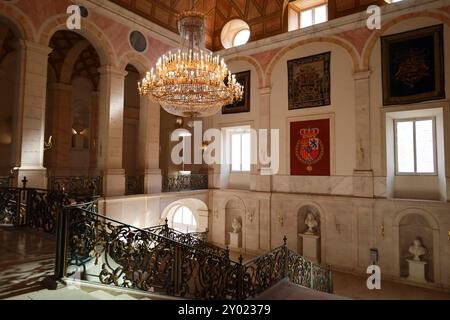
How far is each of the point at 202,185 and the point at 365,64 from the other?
748cm

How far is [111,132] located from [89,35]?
2876 millimetres

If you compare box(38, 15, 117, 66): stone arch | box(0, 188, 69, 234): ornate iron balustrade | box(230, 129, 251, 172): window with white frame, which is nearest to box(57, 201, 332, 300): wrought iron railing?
box(0, 188, 69, 234): ornate iron balustrade

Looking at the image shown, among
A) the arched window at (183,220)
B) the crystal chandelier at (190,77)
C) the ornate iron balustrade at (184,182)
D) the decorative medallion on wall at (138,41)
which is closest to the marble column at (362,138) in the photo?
the crystal chandelier at (190,77)

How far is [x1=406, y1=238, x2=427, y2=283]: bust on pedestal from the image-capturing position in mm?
8281

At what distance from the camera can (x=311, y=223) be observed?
10.1 meters

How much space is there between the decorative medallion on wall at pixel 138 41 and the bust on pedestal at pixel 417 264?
1046 cm

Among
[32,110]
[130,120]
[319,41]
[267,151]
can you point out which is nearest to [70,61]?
[130,120]

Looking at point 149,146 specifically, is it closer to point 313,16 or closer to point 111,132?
point 111,132

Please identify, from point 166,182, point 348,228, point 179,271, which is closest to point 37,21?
point 166,182

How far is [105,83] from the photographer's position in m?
9.05

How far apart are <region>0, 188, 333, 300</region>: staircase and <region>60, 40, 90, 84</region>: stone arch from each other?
22.9 ft

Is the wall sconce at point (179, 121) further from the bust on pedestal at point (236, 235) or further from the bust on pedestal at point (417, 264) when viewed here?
the bust on pedestal at point (417, 264)

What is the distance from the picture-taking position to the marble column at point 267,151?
1114 cm
